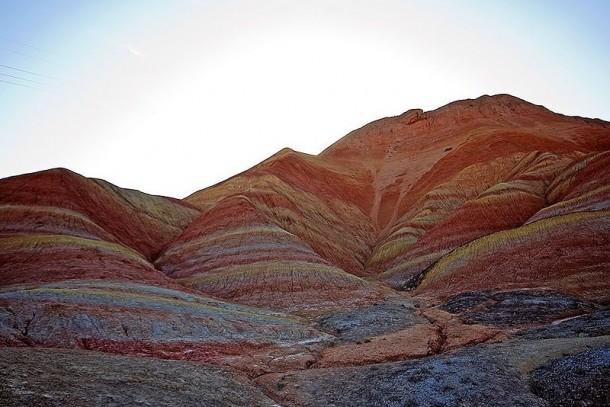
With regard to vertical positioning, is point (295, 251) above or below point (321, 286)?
above

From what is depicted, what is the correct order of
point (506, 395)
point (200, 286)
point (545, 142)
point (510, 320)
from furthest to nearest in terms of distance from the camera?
point (545, 142) < point (200, 286) < point (510, 320) < point (506, 395)

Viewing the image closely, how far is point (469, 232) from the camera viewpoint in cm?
5484

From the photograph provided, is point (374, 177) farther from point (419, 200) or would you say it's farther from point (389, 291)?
point (389, 291)

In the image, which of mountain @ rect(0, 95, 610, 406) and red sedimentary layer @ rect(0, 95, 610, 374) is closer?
mountain @ rect(0, 95, 610, 406)

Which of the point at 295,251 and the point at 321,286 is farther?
the point at 295,251

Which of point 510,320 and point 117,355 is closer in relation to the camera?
point 117,355

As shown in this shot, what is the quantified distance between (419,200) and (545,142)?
2893 cm

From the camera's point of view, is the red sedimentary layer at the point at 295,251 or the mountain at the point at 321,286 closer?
the mountain at the point at 321,286

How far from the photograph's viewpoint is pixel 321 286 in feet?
140

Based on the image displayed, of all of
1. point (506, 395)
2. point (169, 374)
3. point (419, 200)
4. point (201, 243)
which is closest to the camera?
point (506, 395)

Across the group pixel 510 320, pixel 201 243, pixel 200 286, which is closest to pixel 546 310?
pixel 510 320

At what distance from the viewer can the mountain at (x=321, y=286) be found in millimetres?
15727

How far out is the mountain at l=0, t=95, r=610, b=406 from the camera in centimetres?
1573

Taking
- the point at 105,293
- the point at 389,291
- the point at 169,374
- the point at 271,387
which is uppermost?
the point at 105,293
